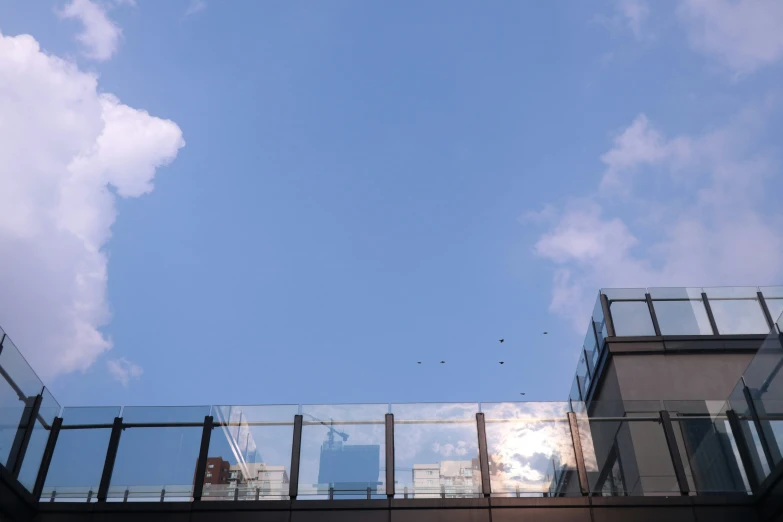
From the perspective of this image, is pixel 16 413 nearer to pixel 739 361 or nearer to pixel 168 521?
pixel 168 521

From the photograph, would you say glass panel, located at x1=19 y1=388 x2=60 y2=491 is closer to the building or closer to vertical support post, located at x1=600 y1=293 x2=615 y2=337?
the building

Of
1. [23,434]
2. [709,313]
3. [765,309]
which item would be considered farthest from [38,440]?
[765,309]

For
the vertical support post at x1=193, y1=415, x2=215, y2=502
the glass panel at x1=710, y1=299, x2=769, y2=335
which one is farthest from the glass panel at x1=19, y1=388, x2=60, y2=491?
the glass panel at x1=710, y1=299, x2=769, y2=335

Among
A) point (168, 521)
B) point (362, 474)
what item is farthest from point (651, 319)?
point (168, 521)

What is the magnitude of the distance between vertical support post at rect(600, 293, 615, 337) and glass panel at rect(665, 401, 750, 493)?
4.72 meters

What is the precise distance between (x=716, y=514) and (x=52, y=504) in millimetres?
10889

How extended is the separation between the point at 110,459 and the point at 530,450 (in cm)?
715

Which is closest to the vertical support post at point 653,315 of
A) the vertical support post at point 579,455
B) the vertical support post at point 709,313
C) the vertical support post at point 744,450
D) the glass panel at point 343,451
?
the vertical support post at point 709,313

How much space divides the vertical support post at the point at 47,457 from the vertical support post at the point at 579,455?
8.98 meters

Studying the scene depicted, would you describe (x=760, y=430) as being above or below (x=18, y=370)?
below

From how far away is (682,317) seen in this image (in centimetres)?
1856

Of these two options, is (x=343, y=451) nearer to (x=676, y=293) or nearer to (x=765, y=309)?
(x=676, y=293)

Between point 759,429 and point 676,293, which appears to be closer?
point 759,429

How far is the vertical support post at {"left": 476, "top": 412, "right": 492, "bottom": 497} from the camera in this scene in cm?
1288
